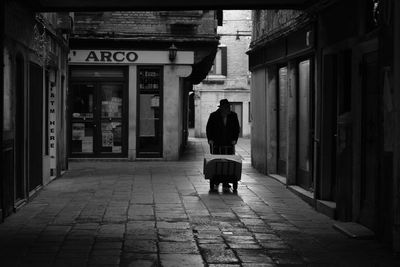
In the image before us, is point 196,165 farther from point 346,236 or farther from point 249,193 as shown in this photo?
point 346,236

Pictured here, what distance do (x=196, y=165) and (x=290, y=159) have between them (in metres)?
6.25

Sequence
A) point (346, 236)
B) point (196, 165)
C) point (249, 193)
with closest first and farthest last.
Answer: point (346, 236)
point (249, 193)
point (196, 165)

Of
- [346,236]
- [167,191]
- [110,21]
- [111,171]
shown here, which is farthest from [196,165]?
[346,236]

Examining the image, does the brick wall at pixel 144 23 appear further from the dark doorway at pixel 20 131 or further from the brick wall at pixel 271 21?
the dark doorway at pixel 20 131

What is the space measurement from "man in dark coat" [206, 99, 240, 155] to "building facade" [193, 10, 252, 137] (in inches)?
1013

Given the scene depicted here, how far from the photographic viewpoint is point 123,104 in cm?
2109

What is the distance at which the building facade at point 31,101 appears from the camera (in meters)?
9.77

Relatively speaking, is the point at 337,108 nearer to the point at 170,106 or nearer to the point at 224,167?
the point at 224,167

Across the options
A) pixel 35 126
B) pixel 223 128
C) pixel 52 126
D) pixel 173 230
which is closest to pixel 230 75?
pixel 52 126

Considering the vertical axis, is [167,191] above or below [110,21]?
below

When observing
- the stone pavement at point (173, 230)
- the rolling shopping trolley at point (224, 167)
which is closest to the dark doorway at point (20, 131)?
the stone pavement at point (173, 230)

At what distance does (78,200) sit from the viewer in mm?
11656

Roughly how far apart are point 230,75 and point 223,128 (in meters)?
26.5

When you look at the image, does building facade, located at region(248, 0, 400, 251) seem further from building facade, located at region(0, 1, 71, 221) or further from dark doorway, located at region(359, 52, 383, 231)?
building facade, located at region(0, 1, 71, 221)
